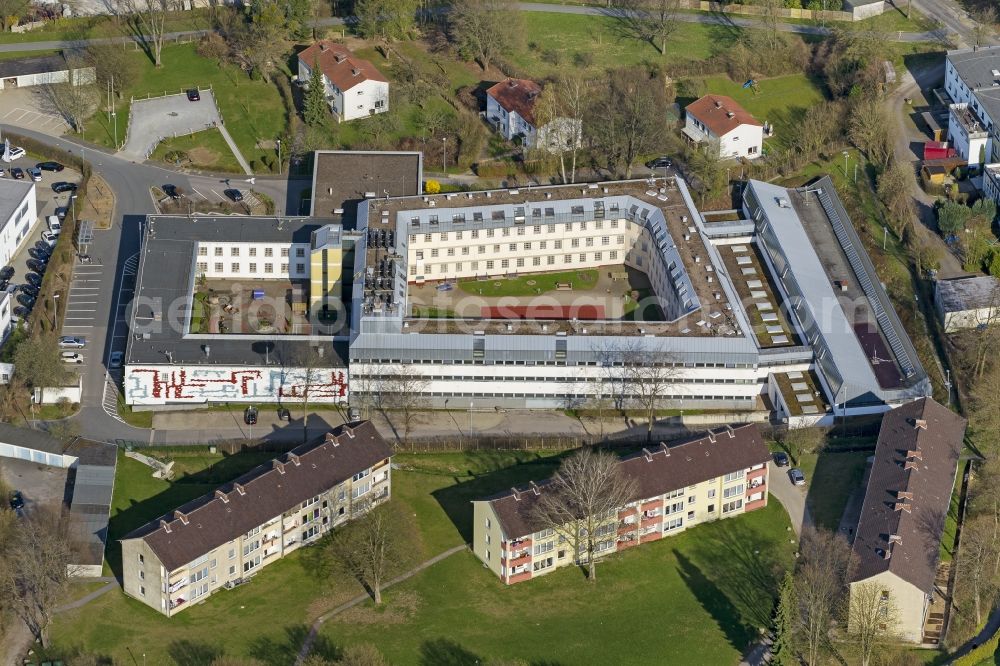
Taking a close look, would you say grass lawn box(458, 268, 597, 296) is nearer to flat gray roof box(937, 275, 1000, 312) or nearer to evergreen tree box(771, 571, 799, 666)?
flat gray roof box(937, 275, 1000, 312)

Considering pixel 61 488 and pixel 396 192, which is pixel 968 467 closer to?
pixel 396 192

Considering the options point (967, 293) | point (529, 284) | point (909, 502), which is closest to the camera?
point (909, 502)

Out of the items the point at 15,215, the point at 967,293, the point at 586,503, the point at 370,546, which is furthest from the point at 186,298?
the point at 967,293

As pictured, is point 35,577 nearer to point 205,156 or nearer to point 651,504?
point 651,504

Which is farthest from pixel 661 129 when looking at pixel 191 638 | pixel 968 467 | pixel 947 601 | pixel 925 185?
pixel 191 638

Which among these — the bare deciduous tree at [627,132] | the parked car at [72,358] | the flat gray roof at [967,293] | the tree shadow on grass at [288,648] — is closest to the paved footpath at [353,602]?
the tree shadow on grass at [288,648]

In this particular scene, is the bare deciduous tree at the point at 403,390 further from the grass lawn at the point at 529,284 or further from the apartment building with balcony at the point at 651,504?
the grass lawn at the point at 529,284
